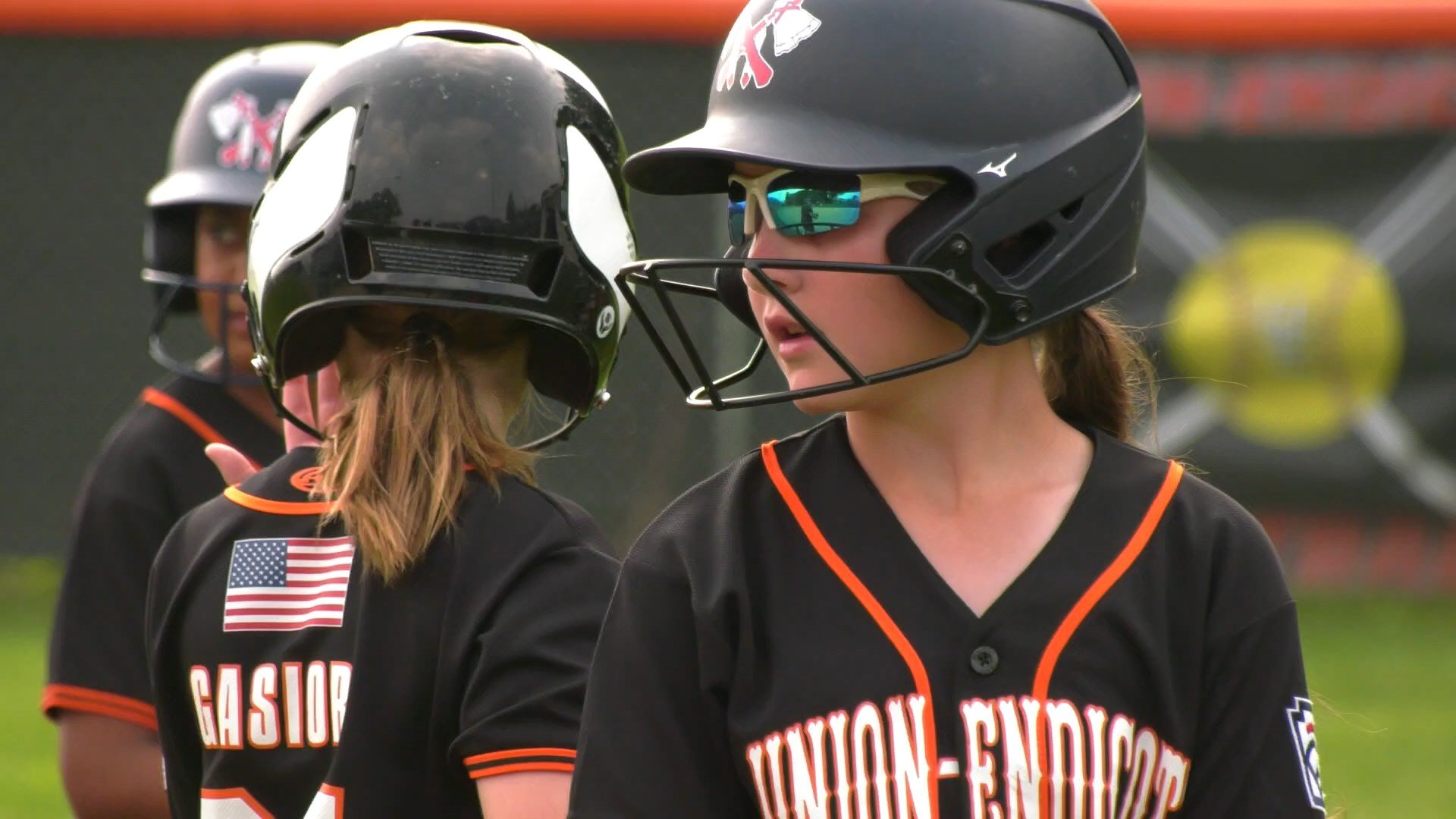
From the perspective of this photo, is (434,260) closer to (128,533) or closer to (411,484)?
(411,484)

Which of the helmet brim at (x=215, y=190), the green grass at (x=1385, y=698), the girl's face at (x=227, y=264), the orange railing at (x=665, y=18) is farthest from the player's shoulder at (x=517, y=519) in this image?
the orange railing at (x=665, y=18)

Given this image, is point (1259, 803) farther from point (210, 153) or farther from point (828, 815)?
point (210, 153)

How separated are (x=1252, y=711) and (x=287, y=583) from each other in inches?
49.4

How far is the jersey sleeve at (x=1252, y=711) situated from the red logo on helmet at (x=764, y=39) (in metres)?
0.82

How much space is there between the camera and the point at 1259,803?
6.98 ft

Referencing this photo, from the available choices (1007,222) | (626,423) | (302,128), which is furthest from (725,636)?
(626,423)

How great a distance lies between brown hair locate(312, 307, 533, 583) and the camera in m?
2.43

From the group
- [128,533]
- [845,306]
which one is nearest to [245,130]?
[128,533]

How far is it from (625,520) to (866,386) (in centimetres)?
611

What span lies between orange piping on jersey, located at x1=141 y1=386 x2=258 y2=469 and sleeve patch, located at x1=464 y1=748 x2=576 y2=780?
1418 mm

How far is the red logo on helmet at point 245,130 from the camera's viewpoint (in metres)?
3.89

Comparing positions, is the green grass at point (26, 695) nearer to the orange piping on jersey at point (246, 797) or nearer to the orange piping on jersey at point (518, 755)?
the orange piping on jersey at point (246, 797)

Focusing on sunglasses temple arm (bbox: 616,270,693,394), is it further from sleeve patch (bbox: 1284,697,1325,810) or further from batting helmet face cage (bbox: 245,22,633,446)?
sleeve patch (bbox: 1284,697,1325,810)

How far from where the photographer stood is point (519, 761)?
7.53 ft
